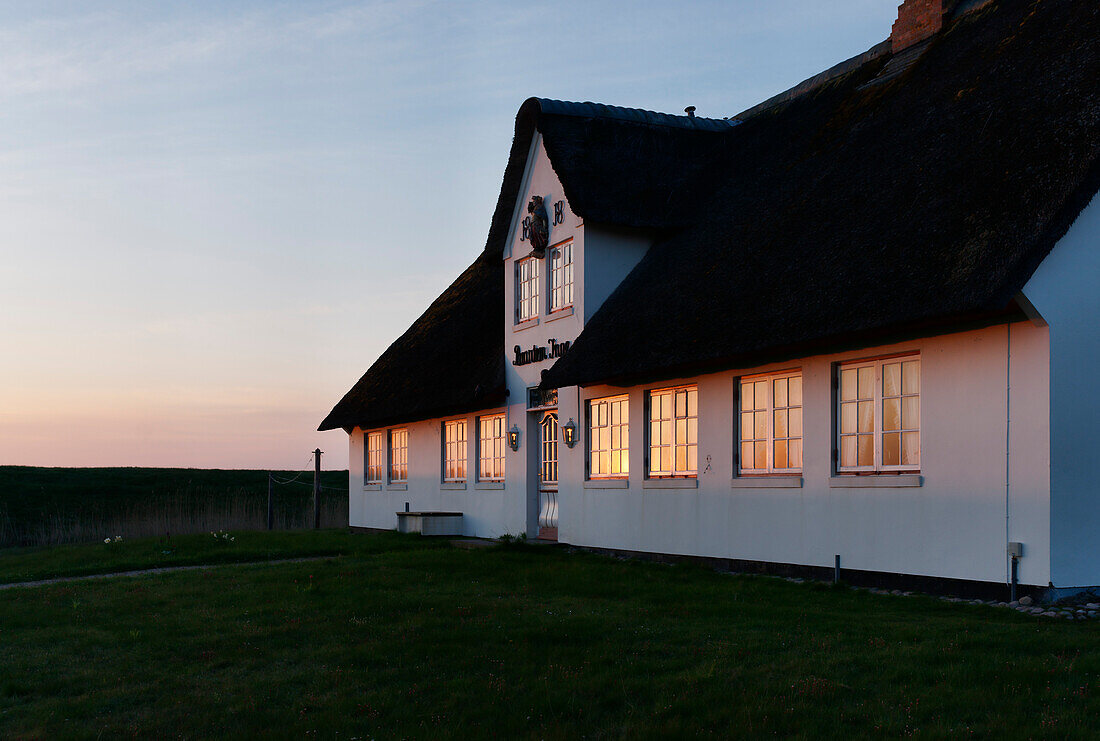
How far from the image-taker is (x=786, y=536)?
45.4 feet

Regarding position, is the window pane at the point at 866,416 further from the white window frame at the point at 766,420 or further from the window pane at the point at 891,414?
the white window frame at the point at 766,420

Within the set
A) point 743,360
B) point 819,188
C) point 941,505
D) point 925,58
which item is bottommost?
point 941,505

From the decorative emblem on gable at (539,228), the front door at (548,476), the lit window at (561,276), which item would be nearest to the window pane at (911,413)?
the lit window at (561,276)

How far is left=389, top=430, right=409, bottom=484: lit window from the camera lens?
26656 millimetres

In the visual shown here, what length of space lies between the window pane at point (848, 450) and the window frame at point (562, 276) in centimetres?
698

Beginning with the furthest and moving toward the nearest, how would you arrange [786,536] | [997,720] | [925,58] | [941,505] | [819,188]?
[925,58] < [819,188] < [786,536] < [941,505] < [997,720]

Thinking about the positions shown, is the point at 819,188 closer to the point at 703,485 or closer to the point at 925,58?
the point at 925,58

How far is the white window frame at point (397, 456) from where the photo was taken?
26.7 m

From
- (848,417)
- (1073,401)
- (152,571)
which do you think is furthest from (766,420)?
(152,571)

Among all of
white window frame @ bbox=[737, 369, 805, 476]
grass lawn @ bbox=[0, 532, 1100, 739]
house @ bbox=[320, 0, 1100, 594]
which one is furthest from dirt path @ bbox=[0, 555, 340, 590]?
white window frame @ bbox=[737, 369, 805, 476]

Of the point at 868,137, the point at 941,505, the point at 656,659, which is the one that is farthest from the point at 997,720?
the point at 868,137

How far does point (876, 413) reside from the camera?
41.3 feet

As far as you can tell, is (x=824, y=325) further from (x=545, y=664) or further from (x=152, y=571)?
(x=152, y=571)

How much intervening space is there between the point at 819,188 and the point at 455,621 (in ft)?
26.8
